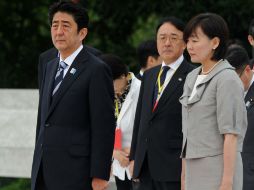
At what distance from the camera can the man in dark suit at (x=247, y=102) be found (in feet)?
21.9

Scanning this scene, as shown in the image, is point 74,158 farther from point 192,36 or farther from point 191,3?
point 191,3

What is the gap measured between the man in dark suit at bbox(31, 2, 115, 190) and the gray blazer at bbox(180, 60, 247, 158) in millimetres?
645

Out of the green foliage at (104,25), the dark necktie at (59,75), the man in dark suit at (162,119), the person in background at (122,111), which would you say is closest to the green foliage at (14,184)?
the person in background at (122,111)

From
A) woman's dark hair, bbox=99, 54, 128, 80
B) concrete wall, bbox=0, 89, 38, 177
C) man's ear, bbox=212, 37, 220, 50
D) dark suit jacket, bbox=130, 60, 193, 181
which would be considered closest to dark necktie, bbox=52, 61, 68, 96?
dark suit jacket, bbox=130, 60, 193, 181

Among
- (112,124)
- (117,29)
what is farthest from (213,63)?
(117,29)

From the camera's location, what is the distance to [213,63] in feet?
17.9

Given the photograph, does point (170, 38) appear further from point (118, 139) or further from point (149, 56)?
point (149, 56)

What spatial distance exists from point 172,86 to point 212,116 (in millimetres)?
1244

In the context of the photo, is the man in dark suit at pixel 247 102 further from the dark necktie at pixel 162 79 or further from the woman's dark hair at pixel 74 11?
the woman's dark hair at pixel 74 11

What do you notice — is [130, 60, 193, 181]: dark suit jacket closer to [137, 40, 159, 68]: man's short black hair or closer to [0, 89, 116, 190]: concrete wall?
[137, 40, 159, 68]: man's short black hair

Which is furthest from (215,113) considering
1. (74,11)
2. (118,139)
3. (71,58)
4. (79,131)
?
(118,139)

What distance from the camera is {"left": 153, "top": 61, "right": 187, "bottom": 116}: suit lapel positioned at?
6480 mm

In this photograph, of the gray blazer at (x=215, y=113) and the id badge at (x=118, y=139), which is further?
the id badge at (x=118, y=139)

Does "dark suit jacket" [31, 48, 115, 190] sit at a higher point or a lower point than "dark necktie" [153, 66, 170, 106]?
lower
